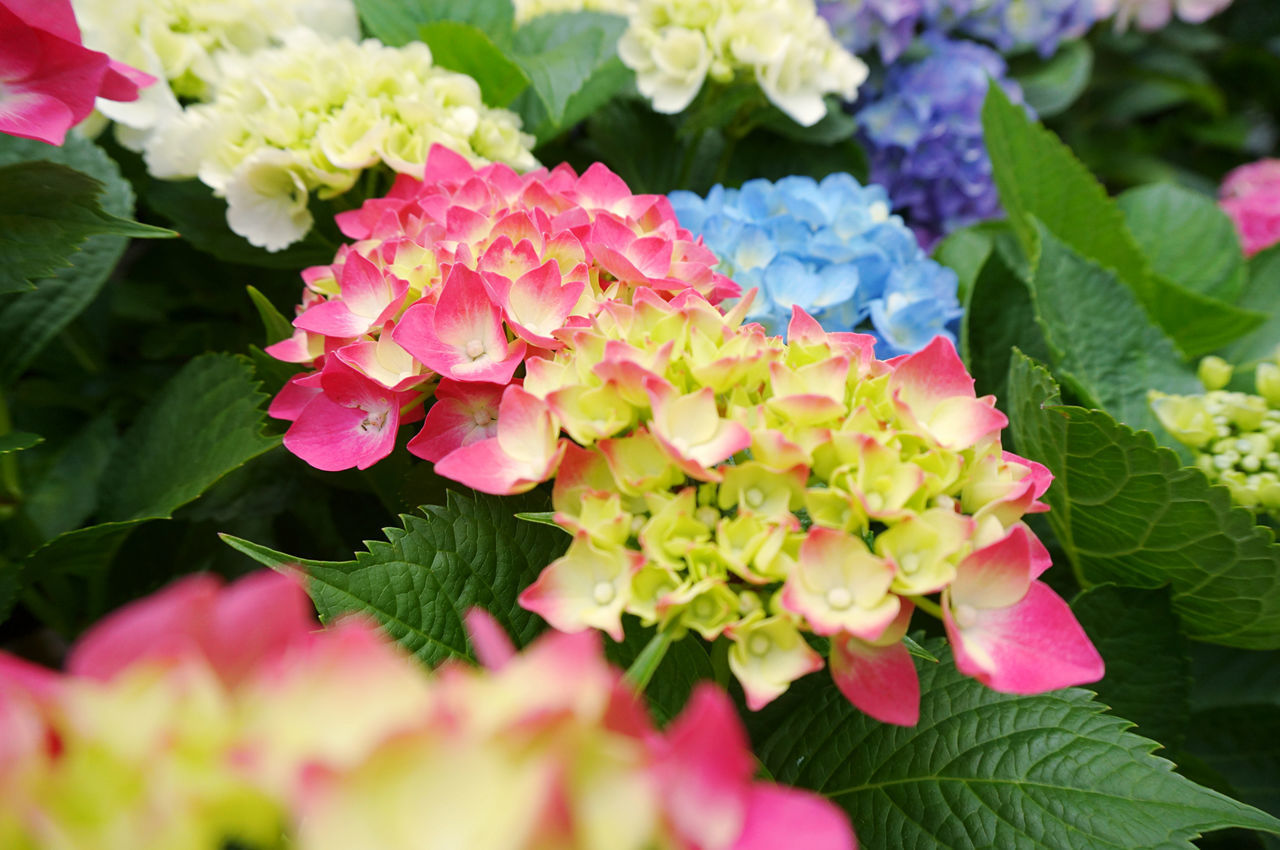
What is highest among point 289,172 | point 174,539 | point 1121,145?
point 289,172

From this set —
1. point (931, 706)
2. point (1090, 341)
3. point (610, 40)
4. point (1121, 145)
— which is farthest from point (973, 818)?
point (1121, 145)

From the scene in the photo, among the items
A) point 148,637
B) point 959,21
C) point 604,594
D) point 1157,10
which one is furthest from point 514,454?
point 1157,10

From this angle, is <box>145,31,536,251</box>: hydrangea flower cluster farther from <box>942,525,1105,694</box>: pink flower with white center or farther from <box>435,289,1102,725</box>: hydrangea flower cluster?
<box>942,525,1105,694</box>: pink flower with white center

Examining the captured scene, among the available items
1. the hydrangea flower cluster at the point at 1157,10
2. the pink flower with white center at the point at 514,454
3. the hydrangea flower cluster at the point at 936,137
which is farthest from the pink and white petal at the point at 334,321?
the hydrangea flower cluster at the point at 1157,10

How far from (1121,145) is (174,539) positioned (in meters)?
1.46

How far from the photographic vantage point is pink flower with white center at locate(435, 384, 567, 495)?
364mm

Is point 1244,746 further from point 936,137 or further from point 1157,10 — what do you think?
point 1157,10

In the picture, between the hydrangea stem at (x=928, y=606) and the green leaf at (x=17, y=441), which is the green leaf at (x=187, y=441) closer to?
the green leaf at (x=17, y=441)

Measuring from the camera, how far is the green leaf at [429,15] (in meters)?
0.80

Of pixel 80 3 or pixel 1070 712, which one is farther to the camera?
pixel 80 3

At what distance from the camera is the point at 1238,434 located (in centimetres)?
61

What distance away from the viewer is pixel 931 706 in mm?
454

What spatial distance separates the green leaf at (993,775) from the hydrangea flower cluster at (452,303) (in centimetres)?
23

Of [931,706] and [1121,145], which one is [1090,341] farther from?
[1121,145]
